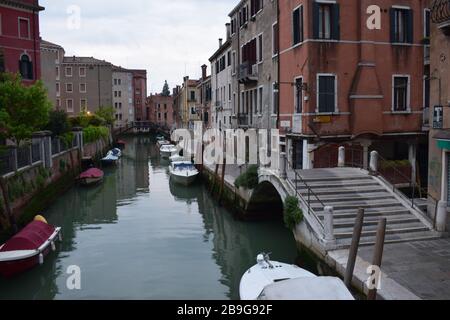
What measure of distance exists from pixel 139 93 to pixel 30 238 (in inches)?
3199

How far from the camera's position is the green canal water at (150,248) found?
11562mm

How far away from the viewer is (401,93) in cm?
1802

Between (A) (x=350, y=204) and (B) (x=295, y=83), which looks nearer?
(A) (x=350, y=204)

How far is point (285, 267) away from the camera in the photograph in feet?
33.5

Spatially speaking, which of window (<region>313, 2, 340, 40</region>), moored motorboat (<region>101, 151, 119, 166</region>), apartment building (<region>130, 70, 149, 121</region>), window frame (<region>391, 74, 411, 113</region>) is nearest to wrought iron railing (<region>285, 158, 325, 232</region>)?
window (<region>313, 2, 340, 40</region>)

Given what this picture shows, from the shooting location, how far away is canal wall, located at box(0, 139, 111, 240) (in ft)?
49.8

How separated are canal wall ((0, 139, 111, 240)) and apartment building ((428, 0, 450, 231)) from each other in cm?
1271
